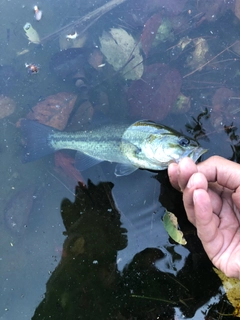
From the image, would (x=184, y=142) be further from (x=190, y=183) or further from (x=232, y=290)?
(x=232, y=290)

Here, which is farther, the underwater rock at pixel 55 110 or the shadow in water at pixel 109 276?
the underwater rock at pixel 55 110

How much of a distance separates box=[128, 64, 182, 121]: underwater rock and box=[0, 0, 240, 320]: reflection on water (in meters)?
0.01

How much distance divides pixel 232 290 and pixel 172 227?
0.98 m

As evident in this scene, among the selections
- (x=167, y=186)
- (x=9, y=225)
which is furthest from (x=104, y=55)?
(x=9, y=225)

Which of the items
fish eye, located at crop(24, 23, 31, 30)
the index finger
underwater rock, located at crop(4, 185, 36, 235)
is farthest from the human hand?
fish eye, located at crop(24, 23, 31, 30)

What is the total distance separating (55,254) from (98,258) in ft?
1.74

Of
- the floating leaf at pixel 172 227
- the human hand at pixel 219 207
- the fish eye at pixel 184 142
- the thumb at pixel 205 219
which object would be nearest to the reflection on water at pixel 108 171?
the floating leaf at pixel 172 227

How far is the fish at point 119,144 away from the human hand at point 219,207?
1.25 ft

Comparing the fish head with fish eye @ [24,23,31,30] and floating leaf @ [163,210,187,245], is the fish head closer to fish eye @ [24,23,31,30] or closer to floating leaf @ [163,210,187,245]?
floating leaf @ [163,210,187,245]

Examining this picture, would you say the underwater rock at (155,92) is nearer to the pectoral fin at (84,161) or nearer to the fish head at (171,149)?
the fish head at (171,149)

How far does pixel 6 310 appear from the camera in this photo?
3918 millimetres

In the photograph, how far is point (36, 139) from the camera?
394 centimetres

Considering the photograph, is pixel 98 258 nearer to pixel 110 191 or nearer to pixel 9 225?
pixel 110 191

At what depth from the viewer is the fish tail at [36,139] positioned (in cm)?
393
